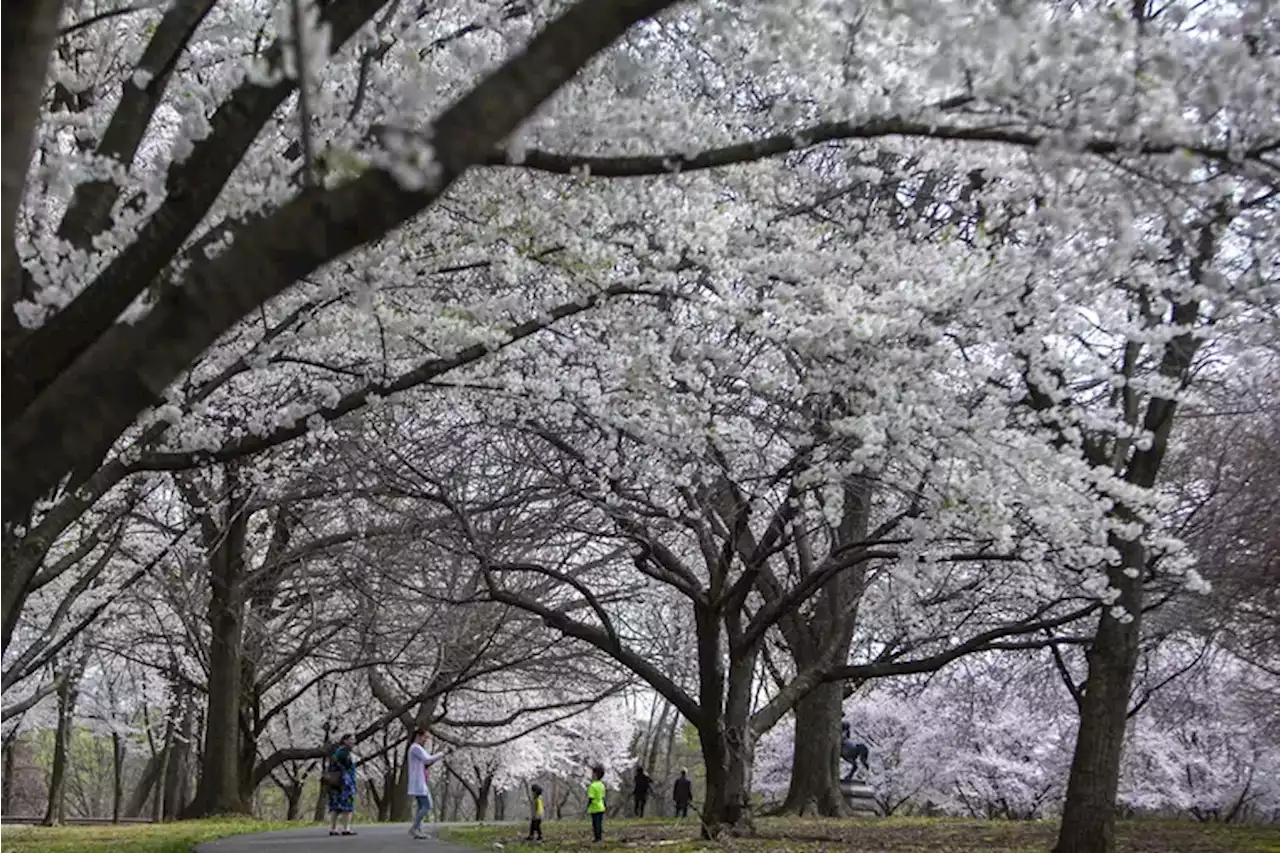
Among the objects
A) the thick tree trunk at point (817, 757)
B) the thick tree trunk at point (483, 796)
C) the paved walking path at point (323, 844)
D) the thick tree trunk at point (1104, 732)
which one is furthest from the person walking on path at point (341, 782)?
the thick tree trunk at point (483, 796)

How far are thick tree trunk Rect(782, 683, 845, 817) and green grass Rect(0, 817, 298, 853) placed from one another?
26.0 feet

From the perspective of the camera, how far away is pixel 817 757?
2058 centimetres

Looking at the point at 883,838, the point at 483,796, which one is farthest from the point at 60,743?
A: the point at 483,796

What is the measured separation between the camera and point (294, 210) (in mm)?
3439

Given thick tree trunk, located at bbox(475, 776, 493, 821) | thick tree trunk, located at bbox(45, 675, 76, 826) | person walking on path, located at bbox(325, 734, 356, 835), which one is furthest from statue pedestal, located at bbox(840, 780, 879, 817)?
thick tree trunk, located at bbox(475, 776, 493, 821)

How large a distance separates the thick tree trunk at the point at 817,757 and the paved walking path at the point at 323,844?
6131mm

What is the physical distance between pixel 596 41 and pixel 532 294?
7148mm

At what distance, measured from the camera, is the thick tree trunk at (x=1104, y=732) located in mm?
12812

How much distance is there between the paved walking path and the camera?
13.5m

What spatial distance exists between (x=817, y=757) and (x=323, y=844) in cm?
864

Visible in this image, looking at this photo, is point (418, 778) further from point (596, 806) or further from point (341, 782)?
point (596, 806)

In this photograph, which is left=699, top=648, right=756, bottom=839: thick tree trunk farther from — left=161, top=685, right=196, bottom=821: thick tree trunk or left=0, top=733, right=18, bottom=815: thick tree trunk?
left=0, top=733, right=18, bottom=815: thick tree trunk

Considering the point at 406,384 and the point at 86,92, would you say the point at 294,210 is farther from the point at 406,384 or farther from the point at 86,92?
the point at 86,92

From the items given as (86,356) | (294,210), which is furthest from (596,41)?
(86,356)
